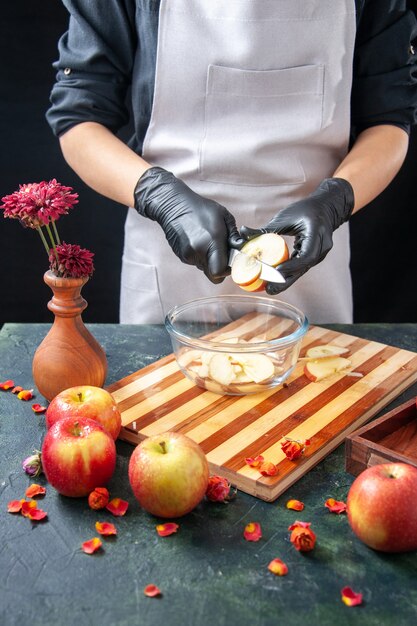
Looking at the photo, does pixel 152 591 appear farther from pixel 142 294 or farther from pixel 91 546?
pixel 142 294

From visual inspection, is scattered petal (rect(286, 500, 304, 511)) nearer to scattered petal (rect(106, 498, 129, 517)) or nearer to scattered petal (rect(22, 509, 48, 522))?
scattered petal (rect(106, 498, 129, 517))

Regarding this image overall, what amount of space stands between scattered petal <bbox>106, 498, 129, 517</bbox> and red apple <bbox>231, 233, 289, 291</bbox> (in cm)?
52

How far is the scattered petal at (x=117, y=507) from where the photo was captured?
3.57ft

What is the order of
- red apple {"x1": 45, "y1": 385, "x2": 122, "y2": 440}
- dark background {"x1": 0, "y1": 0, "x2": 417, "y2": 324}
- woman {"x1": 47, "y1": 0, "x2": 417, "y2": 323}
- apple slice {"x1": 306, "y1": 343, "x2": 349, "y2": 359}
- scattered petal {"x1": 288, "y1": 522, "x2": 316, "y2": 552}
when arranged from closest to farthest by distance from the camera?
1. scattered petal {"x1": 288, "y1": 522, "x2": 316, "y2": 552}
2. red apple {"x1": 45, "y1": 385, "x2": 122, "y2": 440}
3. apple slice {"x1": 306, "y1": 343, "x2": 349, "y2": 359}
4. woman {"x1": 47, "y1": 0, "x2": 417, "y2": 323}
5. dark background {"x1": 0, "y1": 0, "x2": 417, "y2": 324}

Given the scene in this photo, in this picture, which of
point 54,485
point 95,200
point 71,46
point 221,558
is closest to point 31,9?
point 95,200

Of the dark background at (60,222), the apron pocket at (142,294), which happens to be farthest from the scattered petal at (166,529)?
the dark background at (60,222)

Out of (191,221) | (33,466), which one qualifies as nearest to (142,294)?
(191,221)

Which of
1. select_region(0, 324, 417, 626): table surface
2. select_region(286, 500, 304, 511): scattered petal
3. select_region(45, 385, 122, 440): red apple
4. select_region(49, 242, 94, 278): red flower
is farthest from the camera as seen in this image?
select_region(49, 242, 94, 278): red flower

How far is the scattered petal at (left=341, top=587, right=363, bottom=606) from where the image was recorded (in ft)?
3.00

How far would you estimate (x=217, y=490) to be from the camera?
3.64 feet

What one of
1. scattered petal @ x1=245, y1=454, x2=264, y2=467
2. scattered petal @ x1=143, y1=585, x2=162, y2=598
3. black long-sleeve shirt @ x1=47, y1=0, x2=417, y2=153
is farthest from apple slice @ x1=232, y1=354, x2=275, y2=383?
black long-sleeve shirt @ x1=47, y1=0, x2=417, y2=153

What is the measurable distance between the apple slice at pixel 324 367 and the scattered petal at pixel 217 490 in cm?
44

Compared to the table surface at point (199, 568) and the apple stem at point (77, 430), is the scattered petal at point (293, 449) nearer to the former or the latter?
the table surface at point (199, 568)

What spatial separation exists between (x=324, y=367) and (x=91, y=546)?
685 millimetres
